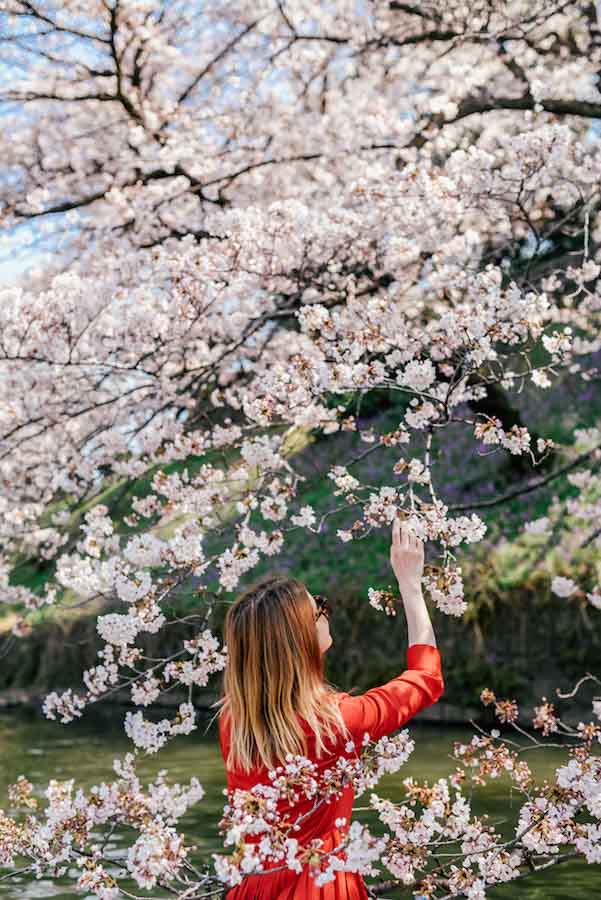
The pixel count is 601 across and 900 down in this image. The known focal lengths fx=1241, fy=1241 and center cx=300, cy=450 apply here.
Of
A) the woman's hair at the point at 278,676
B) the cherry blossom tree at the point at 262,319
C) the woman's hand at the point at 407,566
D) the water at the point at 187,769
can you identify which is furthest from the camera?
the water at the point at 187,769

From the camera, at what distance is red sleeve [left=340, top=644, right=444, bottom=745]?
302 cm

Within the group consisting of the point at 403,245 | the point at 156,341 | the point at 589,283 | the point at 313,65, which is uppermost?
the point at 313,65

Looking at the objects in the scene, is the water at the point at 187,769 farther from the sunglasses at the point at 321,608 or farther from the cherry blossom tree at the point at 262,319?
the sunglasses at the point at 321,608

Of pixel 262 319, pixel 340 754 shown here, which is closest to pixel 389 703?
pixel 340 754

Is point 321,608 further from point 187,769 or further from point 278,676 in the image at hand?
point 187,769

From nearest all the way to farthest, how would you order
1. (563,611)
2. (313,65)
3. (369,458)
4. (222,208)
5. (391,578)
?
(222,208), (313,65), (563,611), (391,578), (369,458)

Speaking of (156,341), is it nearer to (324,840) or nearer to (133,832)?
(133,832)

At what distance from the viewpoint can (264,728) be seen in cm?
304

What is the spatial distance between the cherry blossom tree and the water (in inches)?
10.5

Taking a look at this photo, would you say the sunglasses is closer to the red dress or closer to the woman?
the woman

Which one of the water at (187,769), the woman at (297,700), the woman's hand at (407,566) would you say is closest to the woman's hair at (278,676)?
the woman at (297,700)

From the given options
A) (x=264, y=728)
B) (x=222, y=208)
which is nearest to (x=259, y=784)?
(x=264, y=728)

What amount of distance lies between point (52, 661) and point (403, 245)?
9343mm

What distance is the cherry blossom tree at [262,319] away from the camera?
3910 mm
